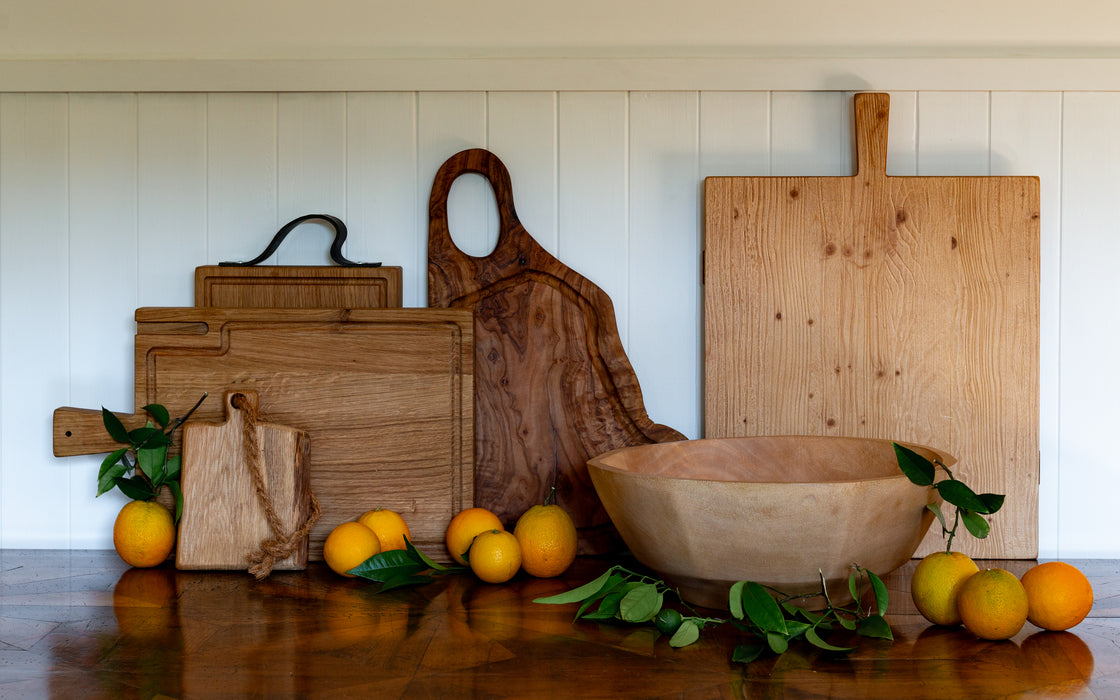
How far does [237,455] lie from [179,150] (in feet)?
1.35

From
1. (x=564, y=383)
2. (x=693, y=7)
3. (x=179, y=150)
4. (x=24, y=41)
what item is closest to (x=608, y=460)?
(x=564, y=383)

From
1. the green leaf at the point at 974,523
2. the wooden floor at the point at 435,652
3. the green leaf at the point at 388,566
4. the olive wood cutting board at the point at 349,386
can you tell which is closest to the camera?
the wooden floor at the point at 435,652

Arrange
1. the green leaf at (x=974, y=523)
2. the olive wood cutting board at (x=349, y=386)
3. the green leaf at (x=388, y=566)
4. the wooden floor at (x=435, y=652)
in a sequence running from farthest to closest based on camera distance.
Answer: the olive wood cutting board at (x=349, y=386), the green leaf at (x=388, y=566), the green leaf at (x=974, y=523), the wooden floor at (x=435, y=652)

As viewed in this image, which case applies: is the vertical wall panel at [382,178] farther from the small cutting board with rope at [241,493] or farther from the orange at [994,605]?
the orange at [994,605]

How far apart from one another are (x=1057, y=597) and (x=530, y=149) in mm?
737

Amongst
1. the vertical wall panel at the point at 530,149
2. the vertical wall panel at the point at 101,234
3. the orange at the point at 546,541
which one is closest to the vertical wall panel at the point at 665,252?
the vertical wall panel at the point at 530,149

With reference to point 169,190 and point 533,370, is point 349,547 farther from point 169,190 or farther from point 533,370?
point 169,190

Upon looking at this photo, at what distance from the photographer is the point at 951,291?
987 millimetres

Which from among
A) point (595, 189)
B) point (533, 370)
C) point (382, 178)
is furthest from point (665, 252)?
point (382, 178)

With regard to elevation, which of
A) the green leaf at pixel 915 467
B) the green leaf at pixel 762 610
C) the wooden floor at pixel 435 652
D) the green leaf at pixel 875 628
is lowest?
the wooden floor at pixel 435 652

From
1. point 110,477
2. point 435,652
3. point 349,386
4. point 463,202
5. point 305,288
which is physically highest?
point 463,202

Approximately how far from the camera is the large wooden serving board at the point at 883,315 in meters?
0.98

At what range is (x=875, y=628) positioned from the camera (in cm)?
70

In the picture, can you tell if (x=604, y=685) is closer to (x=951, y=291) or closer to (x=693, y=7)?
(x=951, y=291)
